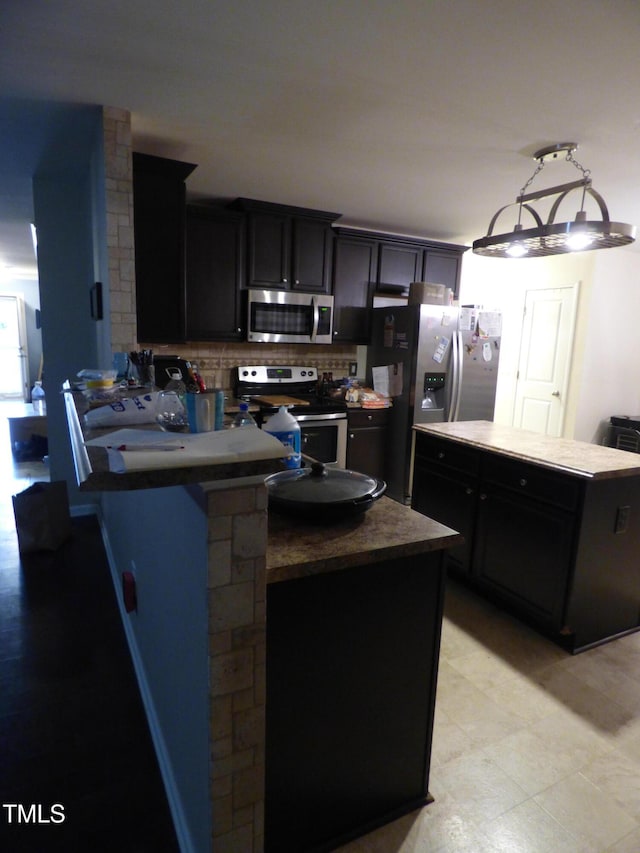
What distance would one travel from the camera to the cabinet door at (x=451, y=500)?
273cm

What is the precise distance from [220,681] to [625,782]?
1506 millimetres

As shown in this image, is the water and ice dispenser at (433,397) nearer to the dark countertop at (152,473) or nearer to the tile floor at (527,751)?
the tile floor at (527,751)

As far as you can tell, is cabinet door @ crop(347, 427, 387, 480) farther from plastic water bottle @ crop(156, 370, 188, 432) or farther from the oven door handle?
plastic water bottle @ crop(156, 370, 188, 432)

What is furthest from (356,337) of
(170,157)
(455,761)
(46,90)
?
(455,761)

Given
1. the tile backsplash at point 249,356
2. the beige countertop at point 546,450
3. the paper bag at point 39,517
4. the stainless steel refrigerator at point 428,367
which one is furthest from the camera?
the stainless steel refrigerator at point 428,367

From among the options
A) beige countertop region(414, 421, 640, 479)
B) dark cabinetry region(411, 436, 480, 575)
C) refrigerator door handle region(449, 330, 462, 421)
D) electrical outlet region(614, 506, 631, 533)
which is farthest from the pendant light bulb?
refrigerator door handle region(449, 330, 462, 421)

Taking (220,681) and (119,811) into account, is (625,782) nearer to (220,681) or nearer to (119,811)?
(220,681)

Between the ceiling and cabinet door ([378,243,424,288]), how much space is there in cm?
116

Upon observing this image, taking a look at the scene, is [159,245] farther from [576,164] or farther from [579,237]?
[576,164]

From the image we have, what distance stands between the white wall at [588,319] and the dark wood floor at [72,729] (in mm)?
4503

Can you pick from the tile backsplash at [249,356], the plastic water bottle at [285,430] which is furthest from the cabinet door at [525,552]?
the tile backsplash at [249,356]

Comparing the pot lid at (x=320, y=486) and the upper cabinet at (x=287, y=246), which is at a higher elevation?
the upper cabinet at (x=287, y=246)

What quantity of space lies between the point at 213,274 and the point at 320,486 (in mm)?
2807

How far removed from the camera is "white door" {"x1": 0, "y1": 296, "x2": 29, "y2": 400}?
904cm
